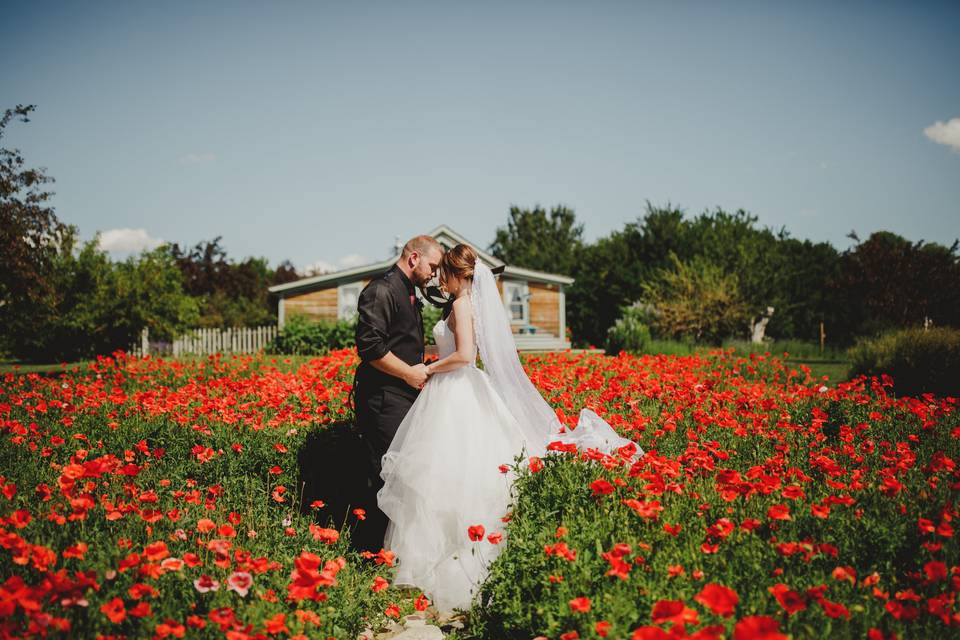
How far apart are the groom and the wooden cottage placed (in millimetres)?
20567

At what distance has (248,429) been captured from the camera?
18.8ft

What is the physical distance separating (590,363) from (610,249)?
29.1 metres

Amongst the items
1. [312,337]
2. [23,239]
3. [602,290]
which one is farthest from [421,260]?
[602,290]

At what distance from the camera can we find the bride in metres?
4.04

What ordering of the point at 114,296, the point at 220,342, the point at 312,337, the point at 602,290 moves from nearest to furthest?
the point at 114,296
the point at 312,337
the point at 220,342
the point at 602,290

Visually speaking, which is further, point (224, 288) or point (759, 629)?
point (224, 288)

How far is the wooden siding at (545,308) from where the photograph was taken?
102 feet

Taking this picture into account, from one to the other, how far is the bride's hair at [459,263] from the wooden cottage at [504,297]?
20747mm

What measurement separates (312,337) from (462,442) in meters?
20.3

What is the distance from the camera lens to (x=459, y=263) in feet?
14.8

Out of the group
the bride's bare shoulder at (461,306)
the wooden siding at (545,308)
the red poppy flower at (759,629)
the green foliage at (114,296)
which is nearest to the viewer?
the red poppy flower at (759,629)

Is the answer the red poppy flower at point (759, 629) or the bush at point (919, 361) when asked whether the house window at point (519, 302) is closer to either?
the bush at point (919, 361)

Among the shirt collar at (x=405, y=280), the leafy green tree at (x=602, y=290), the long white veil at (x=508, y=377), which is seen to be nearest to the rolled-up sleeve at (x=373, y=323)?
the shirt collar at (x=405, y=280)

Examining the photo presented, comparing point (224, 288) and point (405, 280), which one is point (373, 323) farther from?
point (224, 288)
